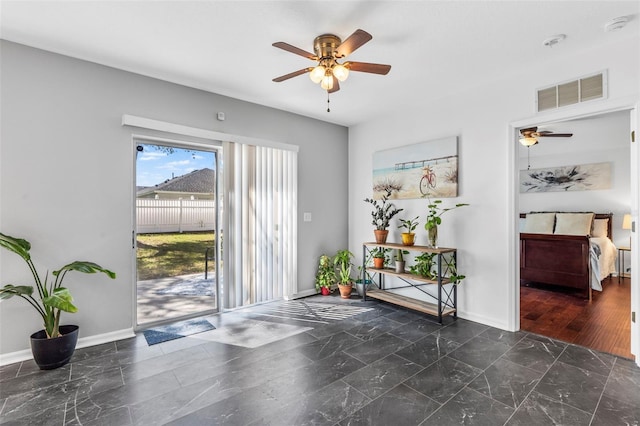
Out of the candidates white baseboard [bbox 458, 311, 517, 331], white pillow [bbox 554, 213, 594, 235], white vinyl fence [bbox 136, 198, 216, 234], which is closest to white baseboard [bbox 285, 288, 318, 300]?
white vinyl fence [bbox 136, 198, 216, 234]

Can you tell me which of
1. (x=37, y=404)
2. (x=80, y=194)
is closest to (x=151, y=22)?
(x=80, y=194)

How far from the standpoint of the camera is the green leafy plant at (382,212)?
419 cm

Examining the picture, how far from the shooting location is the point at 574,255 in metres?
4.38

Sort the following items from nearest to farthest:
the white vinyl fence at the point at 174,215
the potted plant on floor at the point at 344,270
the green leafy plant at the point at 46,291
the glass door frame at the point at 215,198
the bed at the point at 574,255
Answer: the green leafy plant at the point at 46,291 < the glass door frame at the point at 215,198 < the white vinyl fence at the point at 174,215 < the bed at the point at 574,255 < the potted plant on floor at the point at 344,270

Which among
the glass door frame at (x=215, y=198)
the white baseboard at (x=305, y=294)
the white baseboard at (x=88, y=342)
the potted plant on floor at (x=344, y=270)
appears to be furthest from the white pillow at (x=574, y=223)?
the white baseboard at (x=88, y=342)

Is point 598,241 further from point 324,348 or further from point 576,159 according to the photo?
point 324,348

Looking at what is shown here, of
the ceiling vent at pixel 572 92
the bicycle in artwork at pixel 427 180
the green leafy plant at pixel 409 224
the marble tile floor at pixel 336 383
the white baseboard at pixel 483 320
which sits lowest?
the marble tile floor at pixel 336 383

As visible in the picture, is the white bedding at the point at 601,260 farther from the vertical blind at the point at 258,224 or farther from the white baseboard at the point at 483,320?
the vertical blind at the point at 258,224

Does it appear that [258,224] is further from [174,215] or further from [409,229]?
[409,229]

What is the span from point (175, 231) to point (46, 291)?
1.23 m

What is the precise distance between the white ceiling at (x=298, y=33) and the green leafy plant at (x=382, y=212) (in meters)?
1.64

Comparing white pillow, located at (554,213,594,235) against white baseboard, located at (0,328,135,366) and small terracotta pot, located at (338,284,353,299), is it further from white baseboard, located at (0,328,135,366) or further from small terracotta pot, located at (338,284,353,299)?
white baseboard, located at (0,328,135,366)

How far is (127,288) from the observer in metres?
3.06

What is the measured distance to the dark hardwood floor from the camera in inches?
114
